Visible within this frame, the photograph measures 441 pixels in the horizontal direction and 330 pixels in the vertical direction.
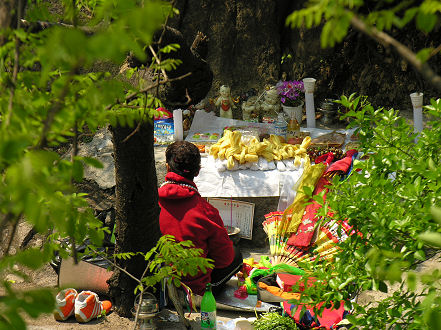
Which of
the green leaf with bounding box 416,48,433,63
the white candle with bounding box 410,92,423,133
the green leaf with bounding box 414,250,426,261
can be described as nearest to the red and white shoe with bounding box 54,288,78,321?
the green leaf with bounding box 414,250,426,261

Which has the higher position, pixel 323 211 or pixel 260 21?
pixel 260 21

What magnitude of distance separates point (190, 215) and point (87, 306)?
41.9 inches

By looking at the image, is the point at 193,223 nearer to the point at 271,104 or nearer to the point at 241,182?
the point at 241,182

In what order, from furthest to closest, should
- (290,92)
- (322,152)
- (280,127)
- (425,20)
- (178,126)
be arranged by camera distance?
1. (290,92)
2. (178,126)
3. (280,127)
4. (322,152)
5. (425,20)

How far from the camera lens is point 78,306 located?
4.59 meters

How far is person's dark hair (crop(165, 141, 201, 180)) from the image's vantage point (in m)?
4.85

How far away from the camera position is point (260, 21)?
29.0 ft

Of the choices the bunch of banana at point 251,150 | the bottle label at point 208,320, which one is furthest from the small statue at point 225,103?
the bottle label at point 208,320

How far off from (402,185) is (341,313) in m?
2.13

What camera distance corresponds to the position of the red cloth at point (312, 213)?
5574 mm

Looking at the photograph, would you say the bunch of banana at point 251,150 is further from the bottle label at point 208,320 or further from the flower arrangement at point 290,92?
the bottle label at point 208,320

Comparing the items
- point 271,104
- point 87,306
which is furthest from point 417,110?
point 87,306

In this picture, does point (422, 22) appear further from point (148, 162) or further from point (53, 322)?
point (53, 322)

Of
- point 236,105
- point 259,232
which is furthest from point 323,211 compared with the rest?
point 236,105
